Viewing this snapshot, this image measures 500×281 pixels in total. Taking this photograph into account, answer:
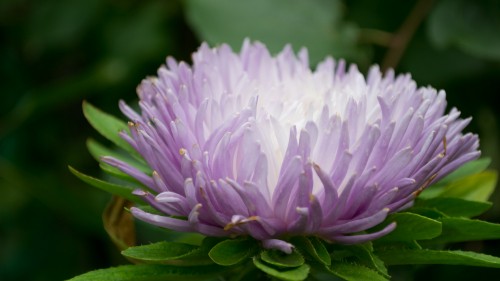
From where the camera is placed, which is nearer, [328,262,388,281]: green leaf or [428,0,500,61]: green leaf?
[328,262,388,281]: green leaf

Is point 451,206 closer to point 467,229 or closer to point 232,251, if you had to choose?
point 467,229

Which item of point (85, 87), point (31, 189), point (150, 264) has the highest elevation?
point (85, 87)

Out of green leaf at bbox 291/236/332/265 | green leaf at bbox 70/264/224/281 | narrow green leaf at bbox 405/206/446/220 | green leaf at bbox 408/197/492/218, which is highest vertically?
green leaf at bbox 408/197/492/218

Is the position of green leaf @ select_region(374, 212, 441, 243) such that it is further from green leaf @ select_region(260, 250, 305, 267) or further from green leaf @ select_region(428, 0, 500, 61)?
green leaf @ select_region(428, 0, 500, 61)

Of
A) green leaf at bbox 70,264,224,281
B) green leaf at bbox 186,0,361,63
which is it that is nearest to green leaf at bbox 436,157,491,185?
green leaf at bbox 70,264,224,281

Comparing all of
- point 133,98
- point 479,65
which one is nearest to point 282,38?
point 479,65

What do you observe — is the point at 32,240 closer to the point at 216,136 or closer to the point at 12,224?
the point at 12,224

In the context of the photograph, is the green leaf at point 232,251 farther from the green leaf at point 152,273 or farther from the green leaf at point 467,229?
the green leaf at point 467,229
